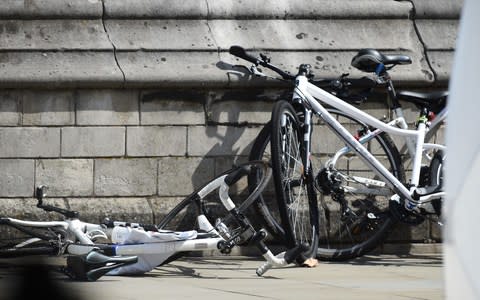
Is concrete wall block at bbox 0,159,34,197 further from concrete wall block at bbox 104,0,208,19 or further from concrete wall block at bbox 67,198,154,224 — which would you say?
concrete wall block at bbox 104,0,208,19

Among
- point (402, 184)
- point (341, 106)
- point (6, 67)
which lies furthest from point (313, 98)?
point (6, 67)

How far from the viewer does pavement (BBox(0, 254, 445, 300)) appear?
477cm

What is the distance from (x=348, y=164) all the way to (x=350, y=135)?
549 mm

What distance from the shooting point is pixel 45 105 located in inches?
287

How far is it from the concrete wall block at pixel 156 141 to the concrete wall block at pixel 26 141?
504 millimetres

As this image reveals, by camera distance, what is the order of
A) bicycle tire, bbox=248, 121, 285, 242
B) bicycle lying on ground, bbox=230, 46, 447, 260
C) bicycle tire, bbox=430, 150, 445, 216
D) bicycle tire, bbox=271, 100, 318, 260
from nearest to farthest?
bicycle tire, bbox=271, 100, 318, 260 → bicycle lying on ground, bbox=230, 46, 447, 260 → bicycle tire, bbox=430, 150, 445, 216 → bicycle tire, bbox=248, 121, 285, 242

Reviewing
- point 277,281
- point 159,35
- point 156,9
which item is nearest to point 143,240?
point 277,281

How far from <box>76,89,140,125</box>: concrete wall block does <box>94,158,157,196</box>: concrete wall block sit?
27 centimetres

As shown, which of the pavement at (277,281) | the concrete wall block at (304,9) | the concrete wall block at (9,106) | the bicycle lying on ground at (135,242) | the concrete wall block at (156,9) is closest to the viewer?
the pavement at (277,281)

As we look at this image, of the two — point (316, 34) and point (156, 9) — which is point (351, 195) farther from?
point (156, 9)

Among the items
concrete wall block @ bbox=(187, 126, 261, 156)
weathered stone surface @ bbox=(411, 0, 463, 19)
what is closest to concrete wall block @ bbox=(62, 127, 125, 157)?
concrete wall block @ bbox=(187, 126, 261, 156)

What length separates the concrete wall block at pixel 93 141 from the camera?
732 cm

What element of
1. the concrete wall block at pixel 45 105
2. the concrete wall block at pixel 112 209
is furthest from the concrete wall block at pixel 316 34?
the concrete wall block at pixel 112 209

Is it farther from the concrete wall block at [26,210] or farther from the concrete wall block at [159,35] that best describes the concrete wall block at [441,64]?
the concrete wall block at [26,210]
